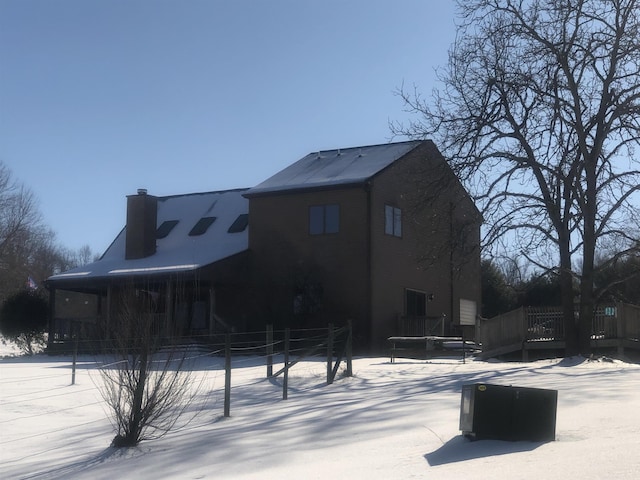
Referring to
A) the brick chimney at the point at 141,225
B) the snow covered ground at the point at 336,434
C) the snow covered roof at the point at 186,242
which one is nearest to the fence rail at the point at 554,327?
the snow covered ground at the point at 336,434

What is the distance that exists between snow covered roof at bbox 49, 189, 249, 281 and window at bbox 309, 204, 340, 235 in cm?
325

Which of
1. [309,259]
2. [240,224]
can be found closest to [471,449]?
[309,259]

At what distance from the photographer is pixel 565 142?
2325cm

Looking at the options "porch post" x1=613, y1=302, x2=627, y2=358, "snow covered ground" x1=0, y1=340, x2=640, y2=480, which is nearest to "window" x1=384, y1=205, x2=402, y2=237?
"porch post" x1=613, y1=302, x2=627, y2=358

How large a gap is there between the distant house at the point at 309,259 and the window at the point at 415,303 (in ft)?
0.17

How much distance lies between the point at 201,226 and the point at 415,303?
10359mm

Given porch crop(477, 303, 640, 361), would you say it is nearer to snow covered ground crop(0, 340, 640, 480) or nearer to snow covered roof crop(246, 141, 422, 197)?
snow covered ground crop(0, 340, 640, 480)

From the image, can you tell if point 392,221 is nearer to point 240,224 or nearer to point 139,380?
point 240,224

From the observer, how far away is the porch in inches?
981

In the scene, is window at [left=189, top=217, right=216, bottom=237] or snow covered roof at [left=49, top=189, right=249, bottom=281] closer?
snow covered roof at [left=49, top=189, right=249, bottom=281]

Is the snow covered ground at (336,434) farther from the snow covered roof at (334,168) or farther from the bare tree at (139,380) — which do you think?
the snow covered roof at (334,168)

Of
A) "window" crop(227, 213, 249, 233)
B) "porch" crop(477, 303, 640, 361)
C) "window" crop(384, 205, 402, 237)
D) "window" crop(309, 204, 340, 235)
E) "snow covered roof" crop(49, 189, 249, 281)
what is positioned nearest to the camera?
"porch" crop(477, 303, 640, 361)

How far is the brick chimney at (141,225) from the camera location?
34.1 metres

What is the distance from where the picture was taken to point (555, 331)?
25.0m
